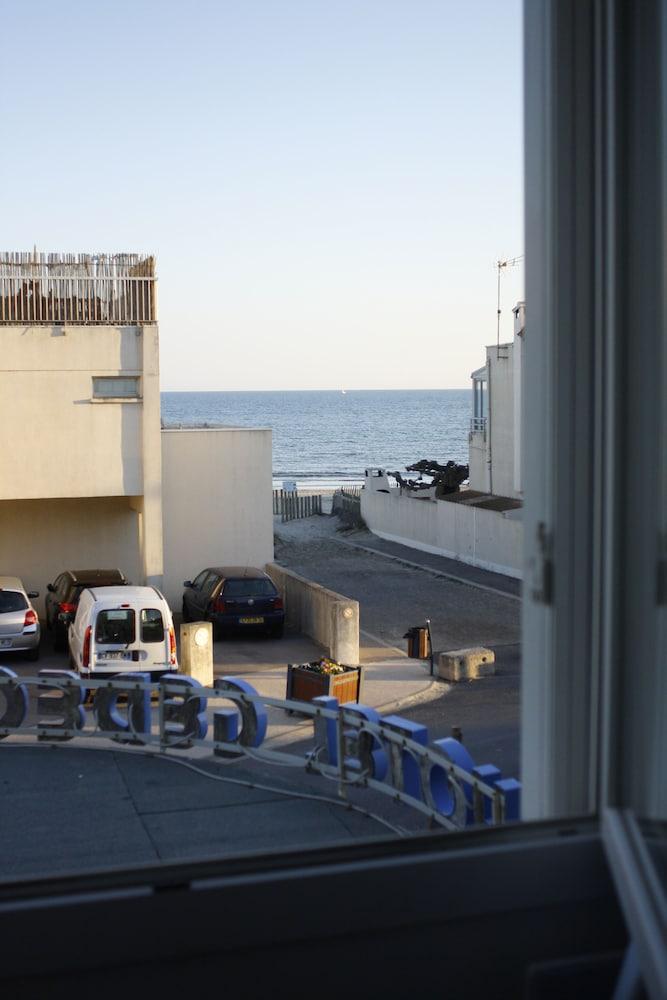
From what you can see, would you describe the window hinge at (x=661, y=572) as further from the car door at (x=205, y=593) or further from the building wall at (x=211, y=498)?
the building wall at (x=211, y=498)

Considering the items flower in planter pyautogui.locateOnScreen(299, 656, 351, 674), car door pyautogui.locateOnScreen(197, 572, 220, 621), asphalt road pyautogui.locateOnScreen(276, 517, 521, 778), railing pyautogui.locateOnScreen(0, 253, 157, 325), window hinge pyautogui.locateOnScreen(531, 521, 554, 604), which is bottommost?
asphalt road pyautogui.locateOnScreen(276, 517, 521, 778)

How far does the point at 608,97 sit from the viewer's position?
322 centimetres

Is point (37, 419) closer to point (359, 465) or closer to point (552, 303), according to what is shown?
point (552, 303)

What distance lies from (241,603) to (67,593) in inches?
116

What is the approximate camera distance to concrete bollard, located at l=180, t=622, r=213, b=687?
55.3 feet

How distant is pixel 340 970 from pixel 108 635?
13.5 metres

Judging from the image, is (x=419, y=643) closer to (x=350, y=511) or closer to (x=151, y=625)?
(x=151, y=625)

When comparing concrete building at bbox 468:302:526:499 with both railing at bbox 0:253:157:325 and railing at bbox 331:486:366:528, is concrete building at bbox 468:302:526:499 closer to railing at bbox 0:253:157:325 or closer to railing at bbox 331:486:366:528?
railing at bbox 331:486:366:528

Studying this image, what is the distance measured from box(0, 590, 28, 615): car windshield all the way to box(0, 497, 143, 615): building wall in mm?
3499

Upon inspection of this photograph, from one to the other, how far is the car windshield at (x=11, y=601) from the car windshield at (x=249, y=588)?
3.41 m

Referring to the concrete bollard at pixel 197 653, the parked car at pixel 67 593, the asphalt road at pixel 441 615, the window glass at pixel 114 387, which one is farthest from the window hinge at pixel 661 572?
the window glass at pixel 114 387

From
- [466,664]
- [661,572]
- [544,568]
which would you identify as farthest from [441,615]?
[661,572]

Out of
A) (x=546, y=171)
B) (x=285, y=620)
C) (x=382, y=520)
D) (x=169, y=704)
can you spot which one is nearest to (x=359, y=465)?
(x=382, y=520)

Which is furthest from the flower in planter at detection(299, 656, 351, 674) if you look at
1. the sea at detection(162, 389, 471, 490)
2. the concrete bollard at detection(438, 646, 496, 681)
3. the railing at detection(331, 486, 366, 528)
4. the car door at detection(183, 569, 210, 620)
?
the sea at detection(162, 389, 471, 490)
